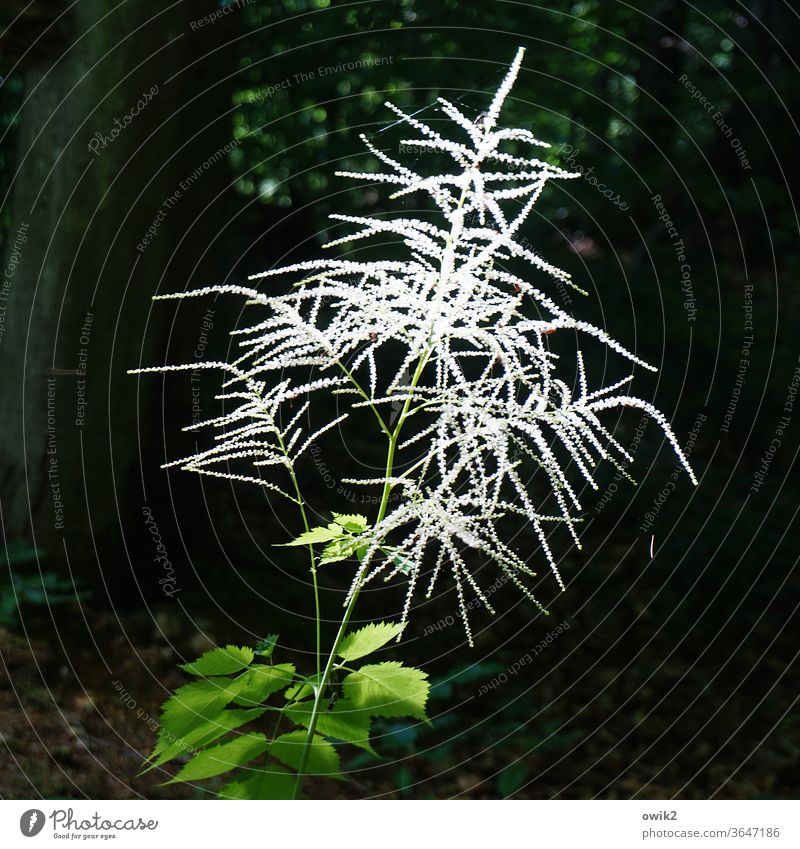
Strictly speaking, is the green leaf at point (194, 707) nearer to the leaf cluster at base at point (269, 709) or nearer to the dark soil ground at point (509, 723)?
the leaf cluster at base at point (269, 709)

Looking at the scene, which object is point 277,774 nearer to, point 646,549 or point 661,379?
point 646,549

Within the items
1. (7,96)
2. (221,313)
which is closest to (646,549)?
(221,313)

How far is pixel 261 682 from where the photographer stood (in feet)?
5.59

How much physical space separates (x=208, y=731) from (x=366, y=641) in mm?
330

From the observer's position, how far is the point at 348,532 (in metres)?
1.79

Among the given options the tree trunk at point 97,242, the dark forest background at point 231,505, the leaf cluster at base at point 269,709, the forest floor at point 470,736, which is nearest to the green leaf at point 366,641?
the leaf cluster at base at point 269,709

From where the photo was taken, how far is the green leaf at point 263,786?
1.66 m

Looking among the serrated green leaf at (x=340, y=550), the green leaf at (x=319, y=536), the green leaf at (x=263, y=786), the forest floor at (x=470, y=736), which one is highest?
the green leaf at (x=319, y=536)

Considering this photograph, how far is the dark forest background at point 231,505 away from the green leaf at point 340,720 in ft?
4.15

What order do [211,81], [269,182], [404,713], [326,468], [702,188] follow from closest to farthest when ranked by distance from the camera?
[404,713], [211,81], [326,468], [269,182], [702,188]

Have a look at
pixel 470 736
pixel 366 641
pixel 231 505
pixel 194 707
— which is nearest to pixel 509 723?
pixel 470 736

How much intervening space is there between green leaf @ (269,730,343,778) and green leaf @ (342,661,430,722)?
10 centimetres

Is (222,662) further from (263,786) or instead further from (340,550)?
(340,550)

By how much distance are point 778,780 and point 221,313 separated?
3229 mm
